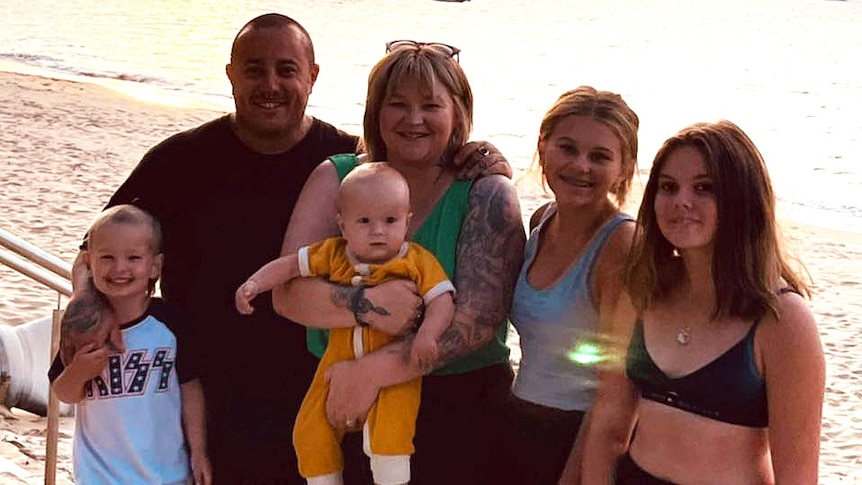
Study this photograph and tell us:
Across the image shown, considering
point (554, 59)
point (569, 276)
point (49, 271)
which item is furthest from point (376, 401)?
point (554, 59)

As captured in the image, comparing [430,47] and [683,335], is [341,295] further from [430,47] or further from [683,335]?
[683,335]

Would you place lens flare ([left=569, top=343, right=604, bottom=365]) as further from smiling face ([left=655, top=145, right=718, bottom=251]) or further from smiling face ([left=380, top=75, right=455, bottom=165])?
smiling face ([left=380, top=75, right=455, bottom=165])

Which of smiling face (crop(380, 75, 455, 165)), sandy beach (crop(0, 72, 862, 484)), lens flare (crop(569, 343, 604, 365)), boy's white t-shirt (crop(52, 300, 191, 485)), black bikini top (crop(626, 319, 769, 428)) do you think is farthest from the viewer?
sandy beach (crop(0, 72, 862, 484))

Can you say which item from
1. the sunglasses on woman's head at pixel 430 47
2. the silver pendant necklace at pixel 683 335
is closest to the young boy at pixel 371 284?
the sunglasses on woman's head at pixel 430 47

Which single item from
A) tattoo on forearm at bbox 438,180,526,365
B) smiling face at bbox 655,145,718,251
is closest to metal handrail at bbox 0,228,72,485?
tattoo on forearm at bbox 438,180,526,365

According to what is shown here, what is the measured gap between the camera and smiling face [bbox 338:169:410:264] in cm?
327

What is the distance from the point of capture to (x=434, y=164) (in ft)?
11.5

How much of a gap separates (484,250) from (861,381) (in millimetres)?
8225

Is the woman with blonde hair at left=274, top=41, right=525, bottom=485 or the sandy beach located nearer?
the woman with blonde hair at left=274, top=41, right=525, bottom=485

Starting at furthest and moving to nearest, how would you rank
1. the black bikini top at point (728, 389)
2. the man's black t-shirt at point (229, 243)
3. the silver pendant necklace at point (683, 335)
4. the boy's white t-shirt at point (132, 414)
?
the man's black t-shirt at point (229, 243), the boy's white t-shirt at point (132, 414), the silver pendant necklace at point (683, 335), the black bikini top at point (728, 389)

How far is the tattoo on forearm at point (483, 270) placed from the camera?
3.37m

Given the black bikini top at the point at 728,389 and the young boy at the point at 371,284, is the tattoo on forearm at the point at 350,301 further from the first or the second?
the black bikini top at the point at 728,389

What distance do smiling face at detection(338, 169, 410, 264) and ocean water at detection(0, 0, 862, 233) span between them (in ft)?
29.2

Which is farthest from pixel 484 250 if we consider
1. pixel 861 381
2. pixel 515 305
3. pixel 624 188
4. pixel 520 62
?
pixel 520 62
